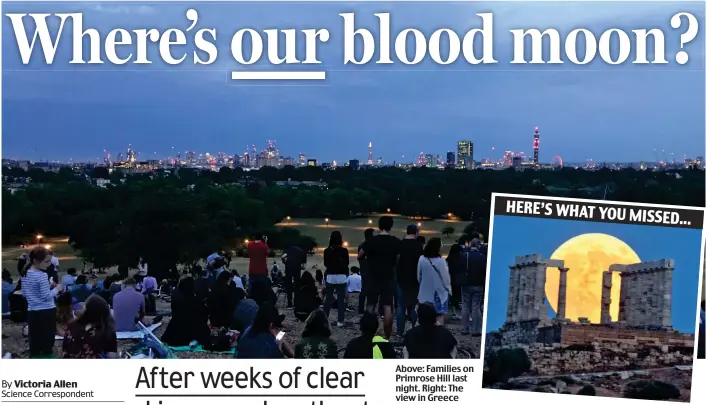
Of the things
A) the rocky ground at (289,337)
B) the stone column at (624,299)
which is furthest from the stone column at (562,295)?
the rocky ground at (289,337)

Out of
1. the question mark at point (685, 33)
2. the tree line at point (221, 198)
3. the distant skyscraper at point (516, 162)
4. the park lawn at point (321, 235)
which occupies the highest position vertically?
the question mark at point (685, 33)

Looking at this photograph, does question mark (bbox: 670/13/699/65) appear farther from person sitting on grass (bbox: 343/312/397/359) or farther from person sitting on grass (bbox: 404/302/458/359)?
person sitting on grass (bbox: 343/312/397/359)

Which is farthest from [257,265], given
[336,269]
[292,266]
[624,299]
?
[624,299]

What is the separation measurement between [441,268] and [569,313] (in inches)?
59.2

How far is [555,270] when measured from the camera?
228 inches

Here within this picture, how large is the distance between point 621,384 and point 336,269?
131 inches

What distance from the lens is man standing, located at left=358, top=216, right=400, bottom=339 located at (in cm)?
725

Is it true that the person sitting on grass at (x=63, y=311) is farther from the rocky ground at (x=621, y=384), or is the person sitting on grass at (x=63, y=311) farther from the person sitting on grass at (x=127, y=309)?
the rocky ground at (x=621, y=384)

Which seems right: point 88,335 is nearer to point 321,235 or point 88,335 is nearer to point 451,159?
point 451,159

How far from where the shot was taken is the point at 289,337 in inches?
304

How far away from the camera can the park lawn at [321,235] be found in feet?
84.0

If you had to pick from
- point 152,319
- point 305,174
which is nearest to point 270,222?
point 305,174

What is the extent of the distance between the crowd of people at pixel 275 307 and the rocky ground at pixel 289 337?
0.43 ft

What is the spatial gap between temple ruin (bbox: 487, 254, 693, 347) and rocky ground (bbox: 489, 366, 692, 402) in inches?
10.9
